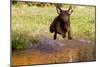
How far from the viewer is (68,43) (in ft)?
7.63

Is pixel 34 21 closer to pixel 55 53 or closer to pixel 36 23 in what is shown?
pixel 36 23

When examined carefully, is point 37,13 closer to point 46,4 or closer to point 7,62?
point 46,4

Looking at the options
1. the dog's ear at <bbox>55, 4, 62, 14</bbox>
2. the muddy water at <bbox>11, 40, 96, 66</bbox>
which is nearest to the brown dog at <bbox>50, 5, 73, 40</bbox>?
Result: the dog's ear at <bbox>55, 4, 62, 14</bbox>

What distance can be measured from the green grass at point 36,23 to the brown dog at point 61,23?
1.8 inches

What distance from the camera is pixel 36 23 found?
2.18m

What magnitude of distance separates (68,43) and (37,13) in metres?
0.50

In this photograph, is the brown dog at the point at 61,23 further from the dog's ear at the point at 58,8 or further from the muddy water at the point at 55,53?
the muddy water at the point at 55,53

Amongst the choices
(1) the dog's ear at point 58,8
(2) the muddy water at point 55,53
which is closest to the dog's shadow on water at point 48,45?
(2) the muddy water at point 55,53

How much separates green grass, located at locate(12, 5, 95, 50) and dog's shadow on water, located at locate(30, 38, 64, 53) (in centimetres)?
5

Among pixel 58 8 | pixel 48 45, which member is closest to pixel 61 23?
pixel 58 8

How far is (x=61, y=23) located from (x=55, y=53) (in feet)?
1.12

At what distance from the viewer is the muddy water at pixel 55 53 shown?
2.10m
